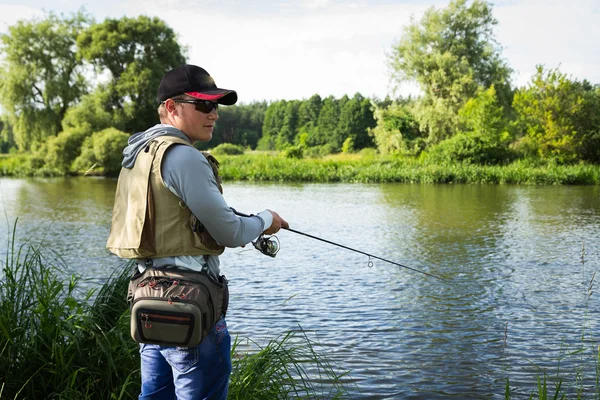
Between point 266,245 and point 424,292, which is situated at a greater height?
point 266,245

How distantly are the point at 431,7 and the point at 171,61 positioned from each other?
18.3m

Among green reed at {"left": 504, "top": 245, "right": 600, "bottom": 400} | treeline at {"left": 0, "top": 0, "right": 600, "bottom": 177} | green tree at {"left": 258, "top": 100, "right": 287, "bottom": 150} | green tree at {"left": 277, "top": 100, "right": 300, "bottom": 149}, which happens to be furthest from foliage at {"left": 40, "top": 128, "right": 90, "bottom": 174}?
green tree at {"left": 277, "top": 100, "right": 300, "bottom": 149}

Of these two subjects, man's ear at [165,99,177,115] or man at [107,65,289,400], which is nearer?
man at [107,65,289,400]

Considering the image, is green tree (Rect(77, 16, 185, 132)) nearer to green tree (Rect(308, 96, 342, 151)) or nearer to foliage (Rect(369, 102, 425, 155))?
foliage (Rect(369, 102, 425, 155))

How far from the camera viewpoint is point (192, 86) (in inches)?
97.7

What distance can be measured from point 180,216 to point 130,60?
42.0 metres

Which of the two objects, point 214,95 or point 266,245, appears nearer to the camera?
point 214,95

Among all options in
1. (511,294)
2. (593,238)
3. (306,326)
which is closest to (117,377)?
(306,326)

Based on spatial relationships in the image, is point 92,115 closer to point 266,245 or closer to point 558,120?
point 558,120

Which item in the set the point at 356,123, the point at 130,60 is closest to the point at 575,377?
the point at 130,60

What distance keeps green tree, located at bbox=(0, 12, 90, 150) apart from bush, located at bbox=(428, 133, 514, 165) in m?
22.9

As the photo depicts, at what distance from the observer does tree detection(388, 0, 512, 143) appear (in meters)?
41.6

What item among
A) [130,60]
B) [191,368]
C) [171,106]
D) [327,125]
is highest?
[130,60]

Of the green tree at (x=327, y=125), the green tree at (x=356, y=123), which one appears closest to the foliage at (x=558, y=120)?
the green tree at (x=356, y=123)
